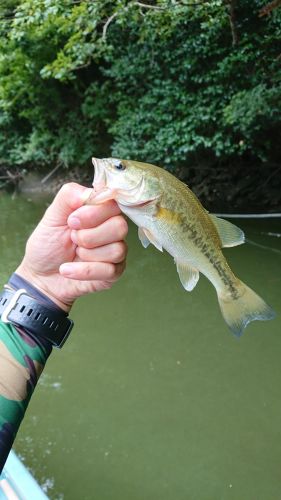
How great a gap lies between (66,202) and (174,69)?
23.5ft

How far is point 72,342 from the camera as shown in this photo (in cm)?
438

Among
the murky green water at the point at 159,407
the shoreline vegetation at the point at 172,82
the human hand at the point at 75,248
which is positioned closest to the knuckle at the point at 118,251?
the human hand at the point at 75,248

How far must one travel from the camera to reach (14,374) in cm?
136

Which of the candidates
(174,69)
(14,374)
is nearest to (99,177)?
(14,374)

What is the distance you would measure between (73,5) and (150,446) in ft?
20.8

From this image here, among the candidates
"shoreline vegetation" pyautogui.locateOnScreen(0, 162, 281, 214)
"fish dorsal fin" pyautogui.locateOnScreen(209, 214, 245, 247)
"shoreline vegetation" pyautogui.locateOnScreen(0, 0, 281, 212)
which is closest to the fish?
"fish dorsal fin" pyautogui.locateOnScreen(209, 214, 245, 247)

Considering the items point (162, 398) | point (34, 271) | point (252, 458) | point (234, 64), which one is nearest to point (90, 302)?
point (162, 398)

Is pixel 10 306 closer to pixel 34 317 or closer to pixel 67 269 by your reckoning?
pixel 34 317

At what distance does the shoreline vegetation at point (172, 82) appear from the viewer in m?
6.70

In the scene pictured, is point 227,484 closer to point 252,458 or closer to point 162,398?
point 252,458

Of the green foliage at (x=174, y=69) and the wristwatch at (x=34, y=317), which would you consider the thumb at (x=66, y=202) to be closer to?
the wristwatch at (x=34, y=317)

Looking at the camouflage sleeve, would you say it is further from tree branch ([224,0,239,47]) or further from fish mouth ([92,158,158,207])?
tree branch ([224,0,239,47])

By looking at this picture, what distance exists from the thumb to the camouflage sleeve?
33cm

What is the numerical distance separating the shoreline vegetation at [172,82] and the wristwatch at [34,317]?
5.78m
